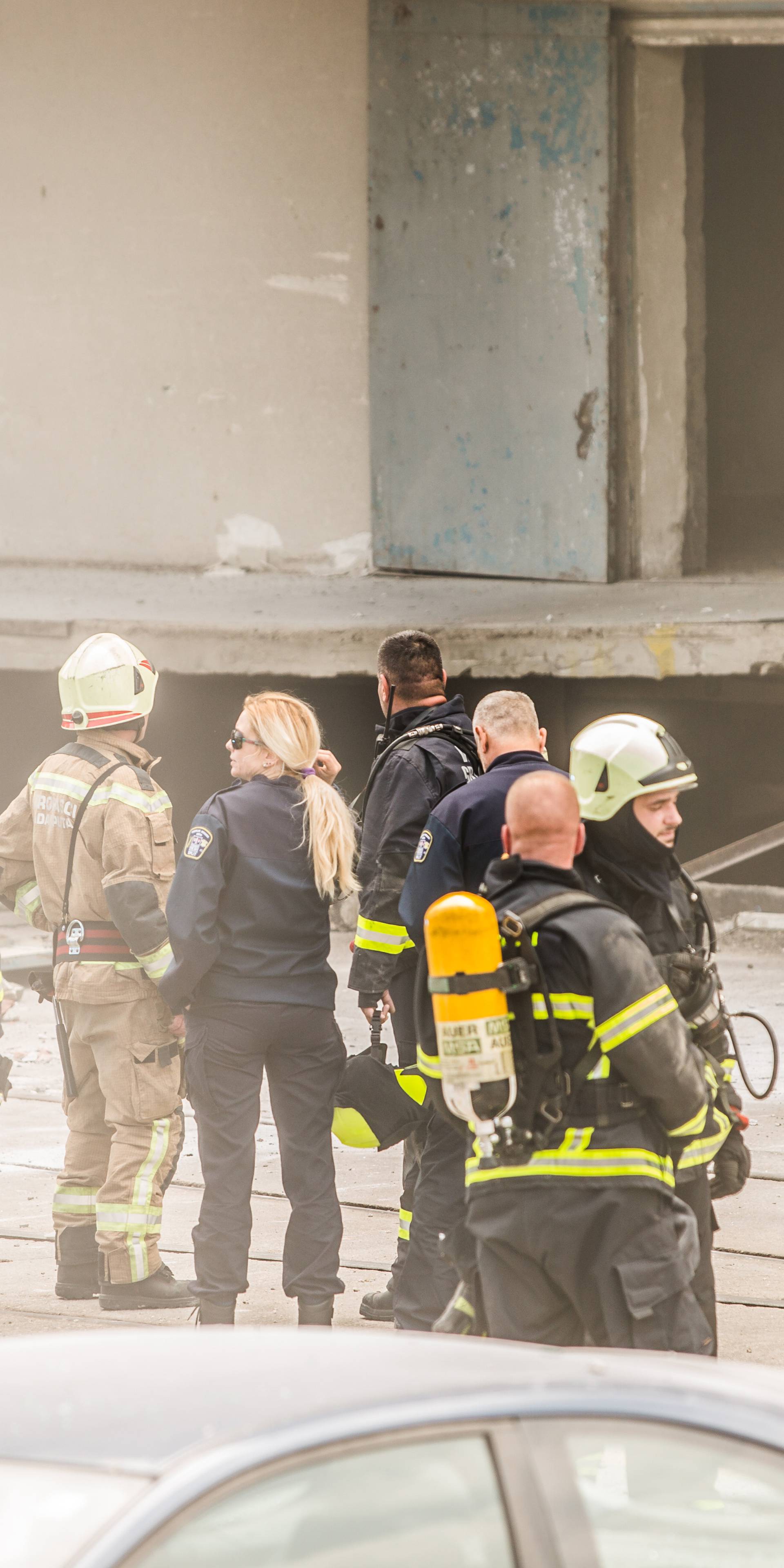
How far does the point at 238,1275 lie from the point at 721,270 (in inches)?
444

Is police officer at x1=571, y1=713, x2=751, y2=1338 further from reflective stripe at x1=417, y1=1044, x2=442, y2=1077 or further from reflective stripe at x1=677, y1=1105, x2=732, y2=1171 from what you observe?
reflective stripe at x1=417, y1=1044, x2=442, y2=1077

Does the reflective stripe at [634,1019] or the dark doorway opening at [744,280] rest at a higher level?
the dark doorway opening at [744,280]

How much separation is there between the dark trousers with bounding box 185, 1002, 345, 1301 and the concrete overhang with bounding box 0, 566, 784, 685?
5389mm

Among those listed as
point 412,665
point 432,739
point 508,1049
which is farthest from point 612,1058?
point 412,665

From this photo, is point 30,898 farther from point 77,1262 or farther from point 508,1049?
point 508,1049

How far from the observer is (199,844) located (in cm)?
474

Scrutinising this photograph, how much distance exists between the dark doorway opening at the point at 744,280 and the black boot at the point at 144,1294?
384 inches

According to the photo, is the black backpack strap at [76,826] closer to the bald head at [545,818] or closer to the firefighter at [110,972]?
the firefighter at [110,972]

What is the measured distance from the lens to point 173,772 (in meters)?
11.4

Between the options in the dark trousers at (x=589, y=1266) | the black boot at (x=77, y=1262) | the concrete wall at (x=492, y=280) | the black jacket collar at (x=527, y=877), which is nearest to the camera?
the dark trousers at (x=589, y=1266)

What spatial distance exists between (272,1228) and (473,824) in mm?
2010

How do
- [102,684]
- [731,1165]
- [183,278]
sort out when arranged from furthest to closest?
1. [183,278]
2. [102,684]
3. [731,1165]

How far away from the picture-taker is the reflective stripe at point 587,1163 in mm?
3271

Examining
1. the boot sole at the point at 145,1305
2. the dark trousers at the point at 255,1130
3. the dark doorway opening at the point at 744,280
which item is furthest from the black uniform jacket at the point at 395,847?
the dark doorway opening at the point at 744,280
